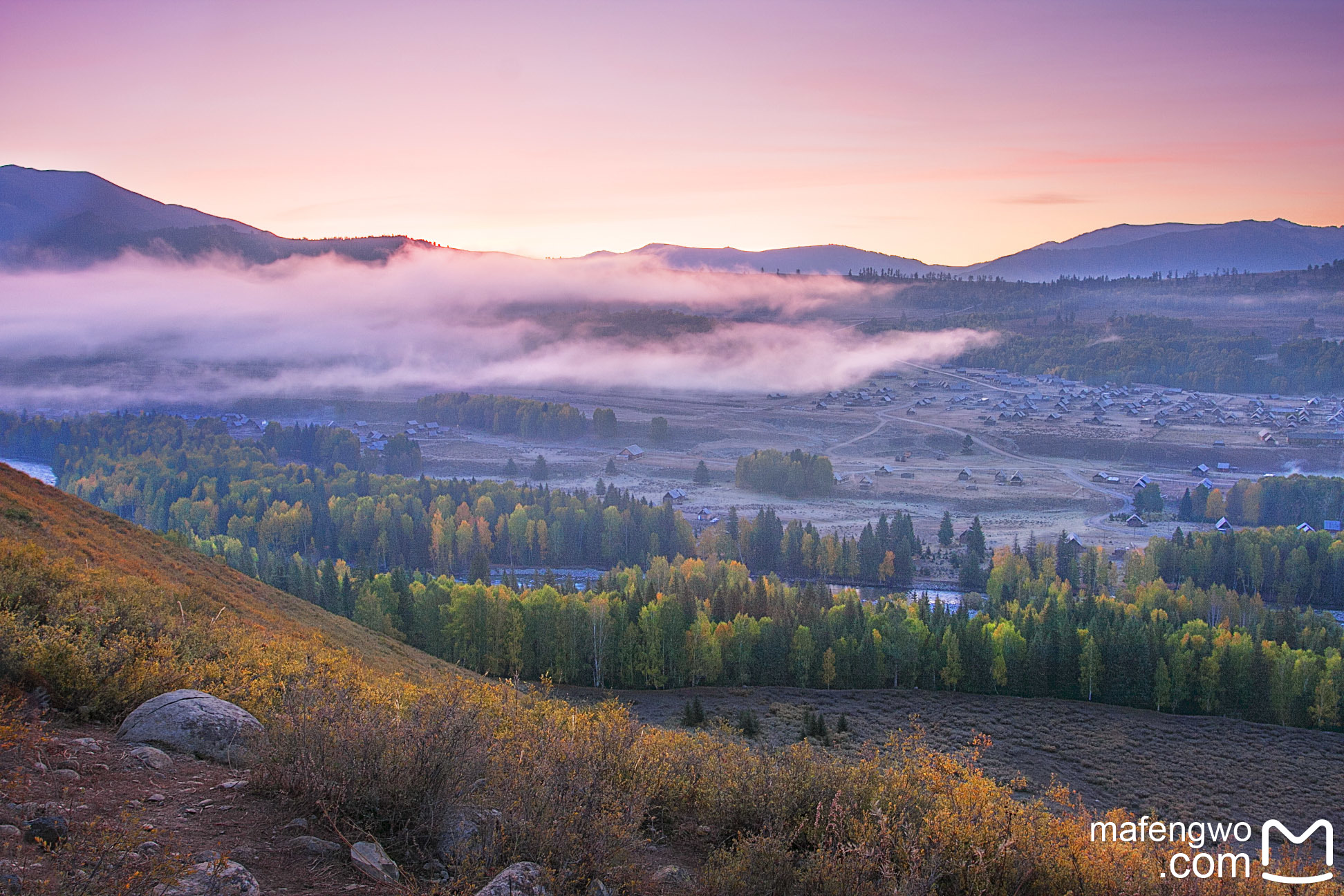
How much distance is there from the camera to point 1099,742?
156ft

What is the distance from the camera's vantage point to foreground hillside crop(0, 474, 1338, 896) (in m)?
8.55

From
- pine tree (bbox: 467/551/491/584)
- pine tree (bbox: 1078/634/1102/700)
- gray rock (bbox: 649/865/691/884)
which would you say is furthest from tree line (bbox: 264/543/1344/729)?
gray rock (bbox: 649/865/691/884)

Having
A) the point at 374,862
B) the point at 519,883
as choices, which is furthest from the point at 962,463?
the point at 374,862

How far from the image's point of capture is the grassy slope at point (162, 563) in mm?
25766

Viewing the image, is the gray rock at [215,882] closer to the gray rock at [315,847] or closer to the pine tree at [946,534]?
the gray rock at [315,847]

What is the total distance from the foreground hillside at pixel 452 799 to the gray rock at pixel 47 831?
14 cm

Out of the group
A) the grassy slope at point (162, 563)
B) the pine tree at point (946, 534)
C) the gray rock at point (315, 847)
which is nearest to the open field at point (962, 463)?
the pine tree at point (946, 534)

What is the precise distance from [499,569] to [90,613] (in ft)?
273

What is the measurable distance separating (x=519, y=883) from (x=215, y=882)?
281cm

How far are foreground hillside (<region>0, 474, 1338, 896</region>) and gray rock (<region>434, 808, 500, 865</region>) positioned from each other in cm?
3

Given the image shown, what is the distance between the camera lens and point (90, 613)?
13938mm

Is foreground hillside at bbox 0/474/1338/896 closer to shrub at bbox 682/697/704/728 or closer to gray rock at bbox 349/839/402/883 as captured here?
gray rock at bbox 349/839/402/883

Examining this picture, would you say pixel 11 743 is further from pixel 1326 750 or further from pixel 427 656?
pixel 1326 750

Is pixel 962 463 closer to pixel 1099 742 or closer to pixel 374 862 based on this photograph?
pixel 1099 742
